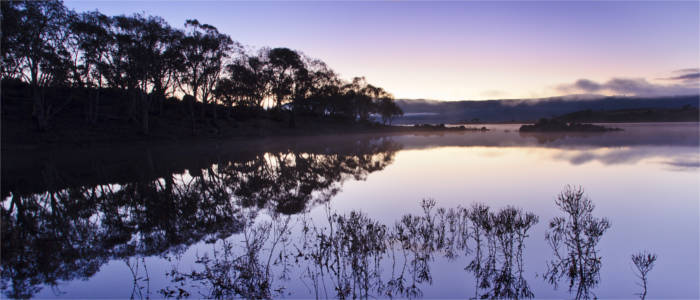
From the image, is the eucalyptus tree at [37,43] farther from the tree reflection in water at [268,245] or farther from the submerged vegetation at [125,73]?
the tree reflection in water at [268,245]

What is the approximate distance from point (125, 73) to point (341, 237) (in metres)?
42.4

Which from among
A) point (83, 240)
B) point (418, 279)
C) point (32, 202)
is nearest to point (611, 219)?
point (418, 279)

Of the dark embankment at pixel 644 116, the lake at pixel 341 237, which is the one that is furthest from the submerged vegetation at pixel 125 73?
the dark embankment at pixel 644 116

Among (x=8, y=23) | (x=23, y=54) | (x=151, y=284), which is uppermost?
(x=8, y=23)

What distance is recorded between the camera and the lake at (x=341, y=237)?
235 inches

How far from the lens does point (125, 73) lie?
3878 centimetres

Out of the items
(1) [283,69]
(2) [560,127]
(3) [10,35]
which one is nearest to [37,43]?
(3) [10,35]

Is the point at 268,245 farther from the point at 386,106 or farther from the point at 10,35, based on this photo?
the point at 386,106

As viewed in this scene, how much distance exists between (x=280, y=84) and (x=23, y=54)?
34.0 metres

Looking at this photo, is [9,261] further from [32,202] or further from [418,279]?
[418,279]

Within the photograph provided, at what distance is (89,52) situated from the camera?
34688 millimetres

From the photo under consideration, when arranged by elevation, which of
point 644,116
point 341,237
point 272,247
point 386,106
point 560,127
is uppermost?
point 644,116

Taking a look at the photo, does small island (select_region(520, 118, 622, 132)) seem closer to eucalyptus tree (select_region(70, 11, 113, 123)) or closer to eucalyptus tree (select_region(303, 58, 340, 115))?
eucalyptus tree (select_region(303, 58, 340, 115))

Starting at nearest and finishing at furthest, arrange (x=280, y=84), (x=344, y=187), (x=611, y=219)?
(x=611, y=219) → (x=344, y=187) → (x=280, y=84)
